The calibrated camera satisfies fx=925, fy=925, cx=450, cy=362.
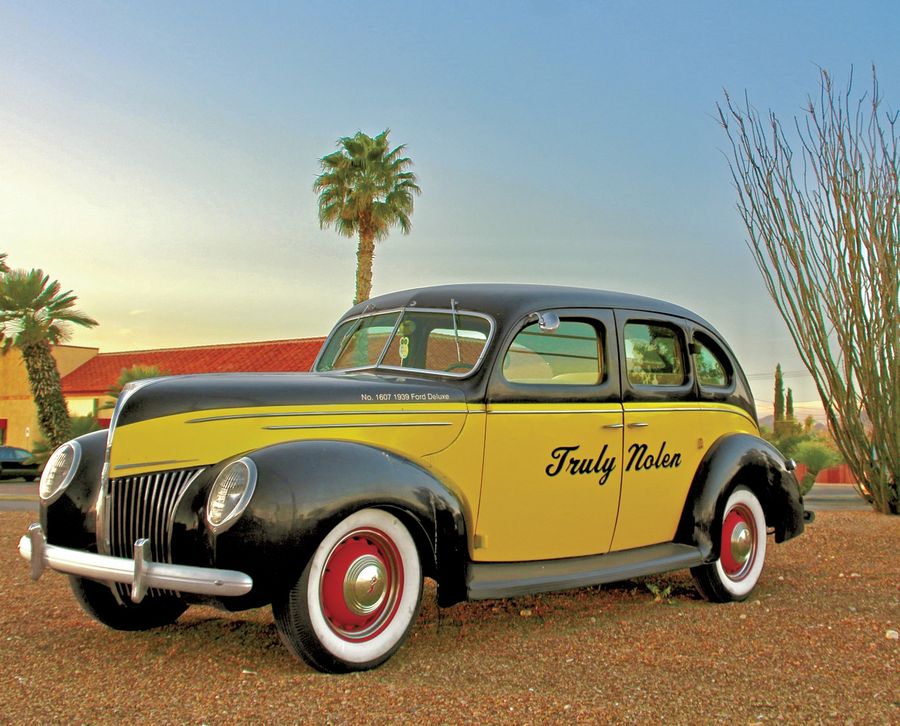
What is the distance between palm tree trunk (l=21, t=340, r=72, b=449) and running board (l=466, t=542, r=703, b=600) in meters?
27.7

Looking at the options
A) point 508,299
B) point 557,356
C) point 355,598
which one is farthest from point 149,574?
point 557,356

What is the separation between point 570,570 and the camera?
5.20 meters

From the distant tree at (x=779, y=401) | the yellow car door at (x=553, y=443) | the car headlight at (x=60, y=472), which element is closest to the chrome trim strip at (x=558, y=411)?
the yellow car door at (x=553, y=443)

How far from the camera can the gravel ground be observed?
3.75 m

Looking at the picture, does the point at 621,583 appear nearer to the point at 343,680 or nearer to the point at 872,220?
the point at 343,680

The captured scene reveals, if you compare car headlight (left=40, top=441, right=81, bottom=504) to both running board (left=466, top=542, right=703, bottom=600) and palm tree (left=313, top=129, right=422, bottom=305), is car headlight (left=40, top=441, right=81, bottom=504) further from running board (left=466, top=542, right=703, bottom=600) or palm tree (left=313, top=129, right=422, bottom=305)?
palm tree (left=313, top=129, right=422, bottom=305)

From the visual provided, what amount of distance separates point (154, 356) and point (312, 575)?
4060cm

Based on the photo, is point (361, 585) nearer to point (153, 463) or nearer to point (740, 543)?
point (153, 463)

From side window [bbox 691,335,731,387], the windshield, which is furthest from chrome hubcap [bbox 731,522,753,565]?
the windshield

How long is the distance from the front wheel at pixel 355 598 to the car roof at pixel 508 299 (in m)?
1.53

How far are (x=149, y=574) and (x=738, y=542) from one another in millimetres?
3986

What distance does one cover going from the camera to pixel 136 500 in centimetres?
431

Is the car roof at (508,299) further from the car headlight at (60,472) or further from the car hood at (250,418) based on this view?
the car headlight at (60,472)

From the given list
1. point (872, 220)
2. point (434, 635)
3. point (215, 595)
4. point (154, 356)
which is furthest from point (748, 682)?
point (154, 356)
